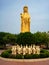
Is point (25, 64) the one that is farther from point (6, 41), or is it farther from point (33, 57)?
point (6, 41)

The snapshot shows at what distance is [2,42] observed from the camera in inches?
1513

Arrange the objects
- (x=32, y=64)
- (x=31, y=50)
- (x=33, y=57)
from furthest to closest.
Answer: (x=31, y=50)
(x=33, y=57)
(x=32, y=64)

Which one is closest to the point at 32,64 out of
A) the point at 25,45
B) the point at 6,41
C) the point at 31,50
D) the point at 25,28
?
the point at 31,50

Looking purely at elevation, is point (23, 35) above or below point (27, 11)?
below

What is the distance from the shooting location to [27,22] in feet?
81.3

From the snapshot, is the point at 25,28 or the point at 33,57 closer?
the point at 33,57

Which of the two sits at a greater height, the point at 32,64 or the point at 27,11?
the point at 27,11

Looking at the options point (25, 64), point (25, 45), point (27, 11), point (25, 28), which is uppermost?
point (27, 11)

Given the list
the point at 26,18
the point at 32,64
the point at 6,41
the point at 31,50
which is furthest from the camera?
the point at 6,41

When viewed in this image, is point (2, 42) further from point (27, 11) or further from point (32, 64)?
point (32, 64)

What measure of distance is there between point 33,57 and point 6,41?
20.8m

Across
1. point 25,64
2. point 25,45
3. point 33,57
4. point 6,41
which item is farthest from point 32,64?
point 6,41

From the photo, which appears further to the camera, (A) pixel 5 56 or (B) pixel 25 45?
(B) pixel 25 45

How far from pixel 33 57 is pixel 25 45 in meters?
3.68
